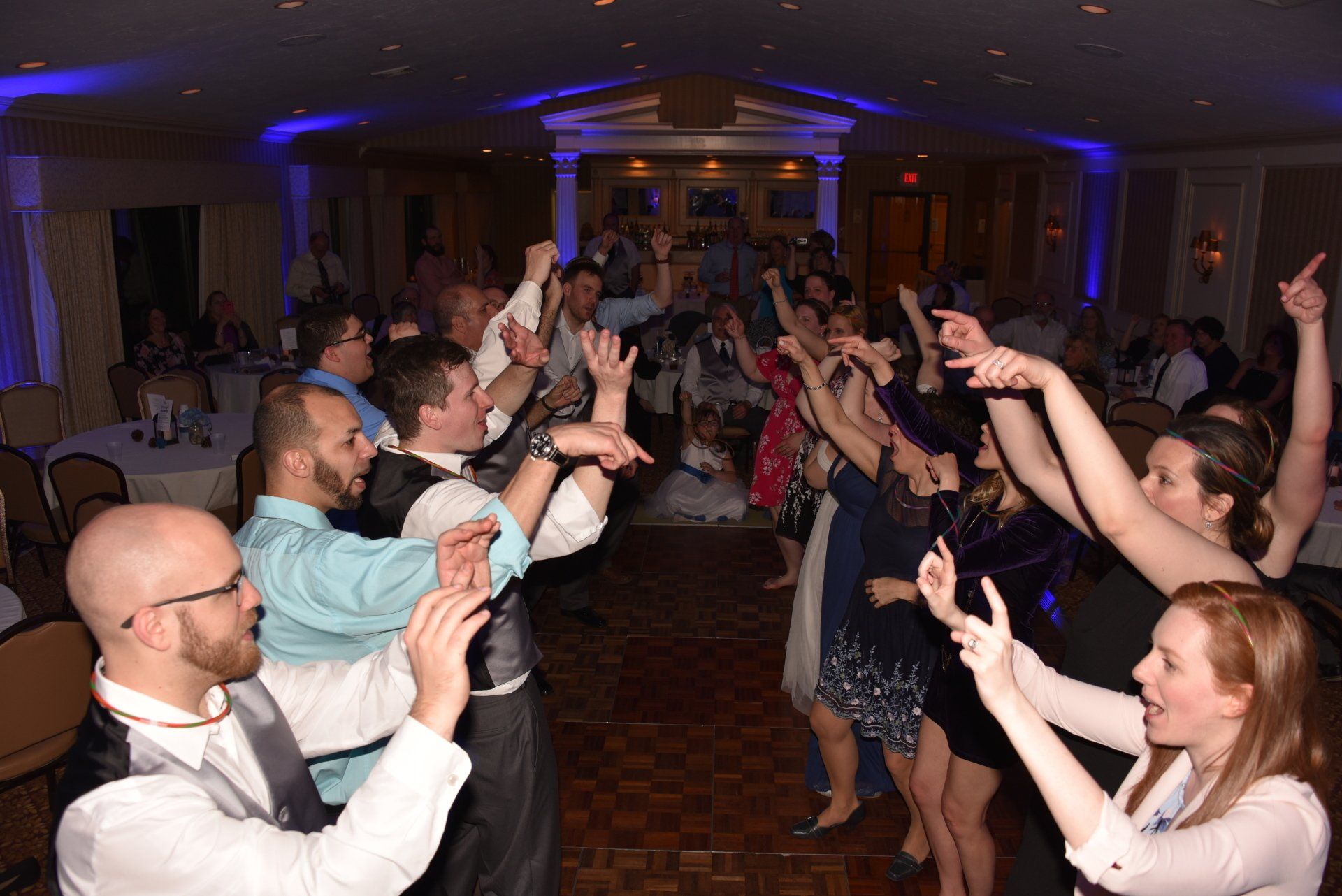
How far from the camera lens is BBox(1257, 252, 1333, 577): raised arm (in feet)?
6.94

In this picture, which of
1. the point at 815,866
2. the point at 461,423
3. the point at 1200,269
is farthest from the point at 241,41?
the point at 1200,269

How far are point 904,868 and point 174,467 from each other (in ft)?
14.3

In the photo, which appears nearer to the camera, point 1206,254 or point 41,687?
point 41,687

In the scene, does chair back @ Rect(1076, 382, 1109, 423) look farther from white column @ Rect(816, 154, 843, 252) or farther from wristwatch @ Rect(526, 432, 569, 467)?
white column @ Rect(816, 154, 843, 252)

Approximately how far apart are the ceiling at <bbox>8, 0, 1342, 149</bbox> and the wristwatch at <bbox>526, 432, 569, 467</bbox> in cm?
357

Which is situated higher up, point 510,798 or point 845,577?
point 845,577

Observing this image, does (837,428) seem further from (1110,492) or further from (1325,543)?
(1325,543)

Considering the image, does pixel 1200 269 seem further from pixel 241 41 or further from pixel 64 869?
pixel 64 869

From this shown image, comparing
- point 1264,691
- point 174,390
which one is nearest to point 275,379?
point 174,390

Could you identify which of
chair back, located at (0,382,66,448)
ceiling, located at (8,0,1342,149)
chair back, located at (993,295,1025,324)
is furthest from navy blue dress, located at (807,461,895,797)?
chair back, located at (993,295,1025,324)

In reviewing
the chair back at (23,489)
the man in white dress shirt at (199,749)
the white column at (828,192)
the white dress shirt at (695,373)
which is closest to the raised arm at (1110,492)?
the man in white dress shirt at (199,749)

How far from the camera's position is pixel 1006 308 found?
12.1 metres

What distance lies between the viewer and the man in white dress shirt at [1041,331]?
976cm

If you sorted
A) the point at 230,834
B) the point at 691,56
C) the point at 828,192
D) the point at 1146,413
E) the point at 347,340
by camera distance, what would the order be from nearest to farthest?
the point at 230,834 < the point at 347,340 < the point at 1146,413 < the point at 691,56 < the point at 828,192
